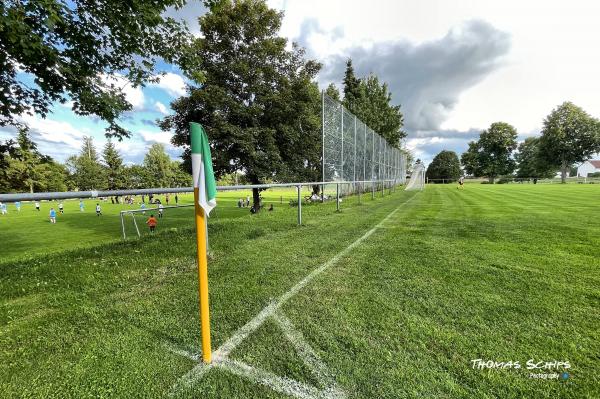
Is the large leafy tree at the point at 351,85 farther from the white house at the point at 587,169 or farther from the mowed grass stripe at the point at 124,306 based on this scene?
the white house at the point at 587,169

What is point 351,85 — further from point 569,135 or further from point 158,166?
point 158,166

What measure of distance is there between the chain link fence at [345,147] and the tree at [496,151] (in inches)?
2740

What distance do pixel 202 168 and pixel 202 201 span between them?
237 mm

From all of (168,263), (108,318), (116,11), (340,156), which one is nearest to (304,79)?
(340,156)

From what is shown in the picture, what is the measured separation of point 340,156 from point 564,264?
420 inches

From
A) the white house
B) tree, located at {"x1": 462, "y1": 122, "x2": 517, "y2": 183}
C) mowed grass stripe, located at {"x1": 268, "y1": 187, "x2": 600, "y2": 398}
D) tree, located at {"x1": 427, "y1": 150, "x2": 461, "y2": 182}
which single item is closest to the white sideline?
mowed grass stripe, located at {"x1": 268, "y1": 187, "x2": 600, "y2": 398}

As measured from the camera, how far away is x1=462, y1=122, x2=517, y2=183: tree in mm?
71938

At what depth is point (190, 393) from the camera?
1608 mm

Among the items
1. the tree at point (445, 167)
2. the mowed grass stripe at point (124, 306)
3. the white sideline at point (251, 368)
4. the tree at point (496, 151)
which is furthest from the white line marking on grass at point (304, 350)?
the tree at point (445, 167)

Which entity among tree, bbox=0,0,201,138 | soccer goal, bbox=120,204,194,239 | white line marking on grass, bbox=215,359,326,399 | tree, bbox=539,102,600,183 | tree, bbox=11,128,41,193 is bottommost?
soccer goal, bbox=120,204,194,239

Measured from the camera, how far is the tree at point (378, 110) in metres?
30.3

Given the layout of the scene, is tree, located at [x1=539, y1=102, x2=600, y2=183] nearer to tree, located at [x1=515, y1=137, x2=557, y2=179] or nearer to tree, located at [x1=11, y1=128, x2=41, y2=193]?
tree, located at [x1=515, y1=137, x2=557, y2=179]

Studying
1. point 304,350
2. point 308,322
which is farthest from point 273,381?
point 308,322

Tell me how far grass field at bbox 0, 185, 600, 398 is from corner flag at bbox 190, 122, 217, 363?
0.84 feet
